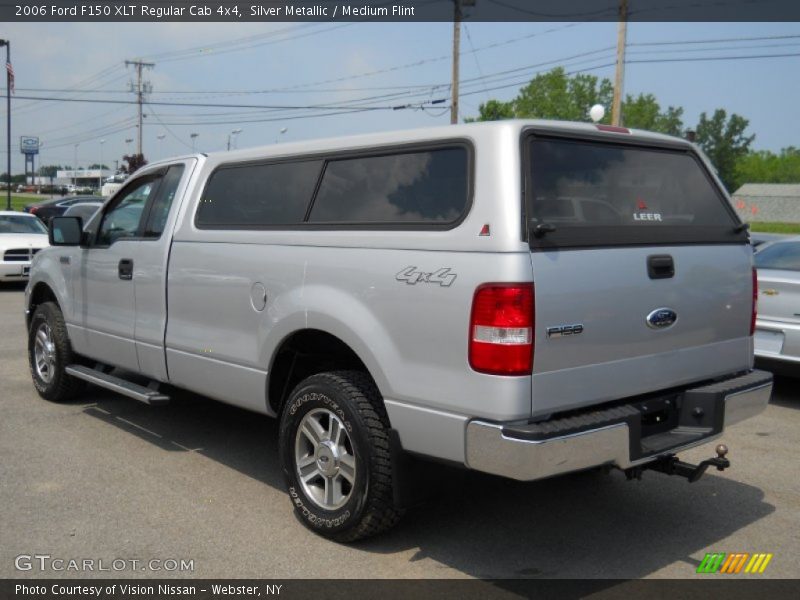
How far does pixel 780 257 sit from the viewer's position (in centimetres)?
772

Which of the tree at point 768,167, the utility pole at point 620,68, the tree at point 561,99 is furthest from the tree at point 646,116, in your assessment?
the utility pole at point 620,68

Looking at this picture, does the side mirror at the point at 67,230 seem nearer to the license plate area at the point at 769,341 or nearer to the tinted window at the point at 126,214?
the tinted window at the point at 126,214

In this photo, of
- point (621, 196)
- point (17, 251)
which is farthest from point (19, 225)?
point (621, 196)

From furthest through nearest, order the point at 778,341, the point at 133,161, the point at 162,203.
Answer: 1. the point at 133,161
2. the point at 778,341
3. the point at 162,203

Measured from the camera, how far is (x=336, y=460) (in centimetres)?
415

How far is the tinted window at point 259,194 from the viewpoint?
4.63 metres

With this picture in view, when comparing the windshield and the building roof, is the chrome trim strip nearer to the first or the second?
the windshield

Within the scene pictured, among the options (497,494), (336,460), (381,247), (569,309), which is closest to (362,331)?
(381,247)

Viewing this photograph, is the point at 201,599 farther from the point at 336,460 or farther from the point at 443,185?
the point at 443,185

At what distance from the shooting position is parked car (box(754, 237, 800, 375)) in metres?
6.98

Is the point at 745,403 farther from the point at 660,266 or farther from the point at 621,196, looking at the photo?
the point at 621,196

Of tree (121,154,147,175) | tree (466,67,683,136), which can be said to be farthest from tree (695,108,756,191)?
tree (121,154,147,175)

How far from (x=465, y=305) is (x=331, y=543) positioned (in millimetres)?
1562

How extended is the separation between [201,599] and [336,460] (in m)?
0.92
